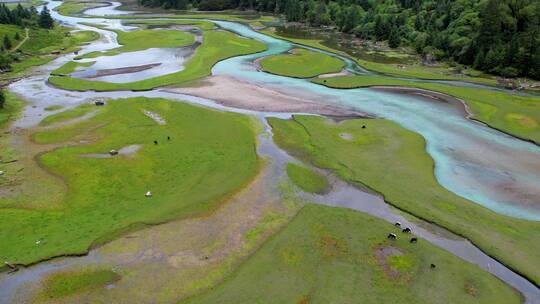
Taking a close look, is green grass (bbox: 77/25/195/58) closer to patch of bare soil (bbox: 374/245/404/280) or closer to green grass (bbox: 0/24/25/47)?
green grass (bbox: 0/24/25/47)

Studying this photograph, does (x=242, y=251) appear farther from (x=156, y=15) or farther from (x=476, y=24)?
(x=156, y=15)

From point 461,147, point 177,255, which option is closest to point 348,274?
point 177,255

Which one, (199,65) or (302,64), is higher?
(302,64)

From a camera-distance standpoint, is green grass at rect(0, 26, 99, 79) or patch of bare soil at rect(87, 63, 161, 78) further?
green grass at rect(0, 26, 99, 79)

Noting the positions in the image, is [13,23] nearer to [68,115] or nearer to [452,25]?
[68,115]

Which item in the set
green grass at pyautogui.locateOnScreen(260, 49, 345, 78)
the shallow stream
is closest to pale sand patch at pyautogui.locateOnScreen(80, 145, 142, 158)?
the shallow stream

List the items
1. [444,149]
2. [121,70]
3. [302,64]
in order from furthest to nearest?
1. [302,64]
2. [121,70]
3. [444,149]

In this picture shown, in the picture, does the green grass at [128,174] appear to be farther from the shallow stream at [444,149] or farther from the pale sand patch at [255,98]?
the pale sand patch at [255,98]

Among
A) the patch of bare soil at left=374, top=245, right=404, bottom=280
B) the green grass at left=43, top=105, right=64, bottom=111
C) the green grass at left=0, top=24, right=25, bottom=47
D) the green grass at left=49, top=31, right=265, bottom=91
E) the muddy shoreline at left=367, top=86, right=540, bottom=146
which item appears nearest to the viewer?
the patch of bare soil at left=374, top=245, right=404, bottom=280
